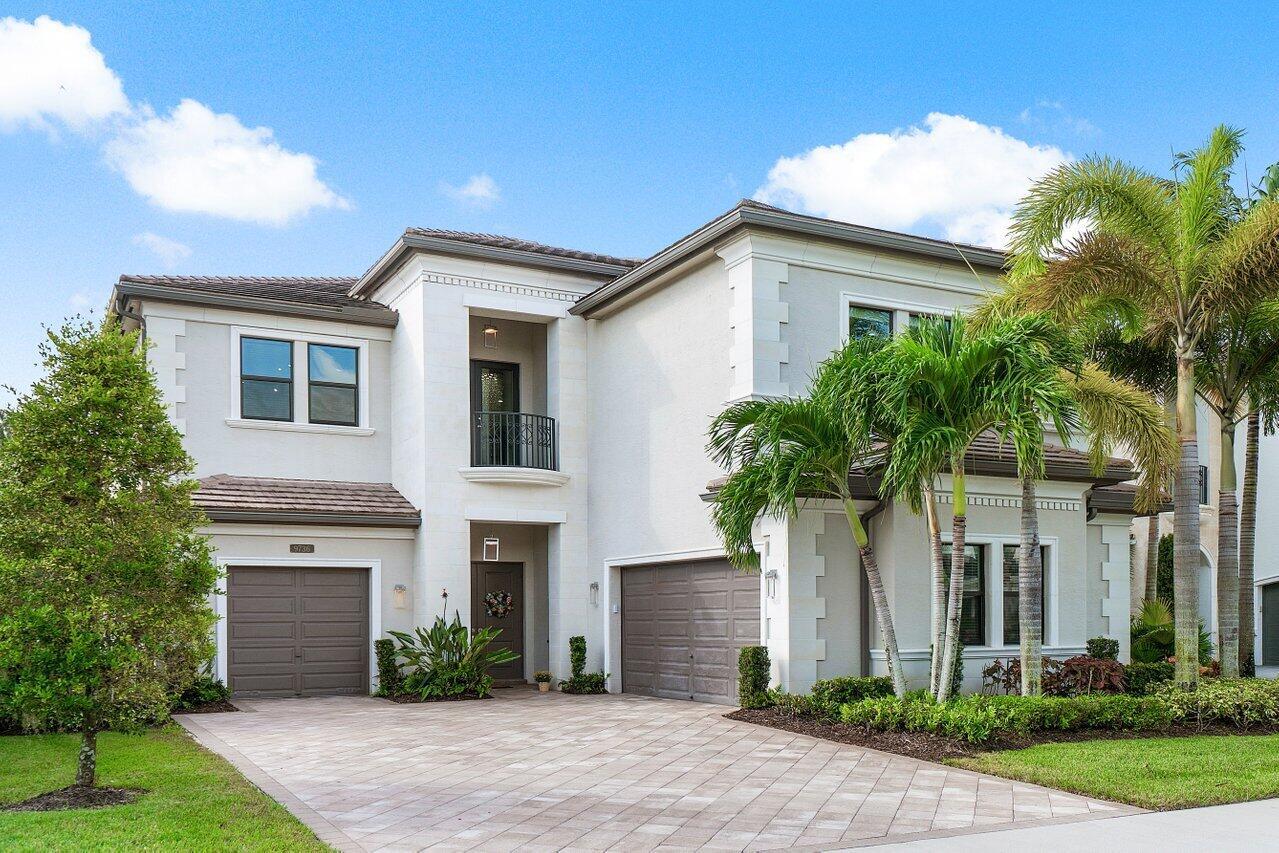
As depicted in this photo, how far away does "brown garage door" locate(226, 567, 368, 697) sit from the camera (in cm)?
1767

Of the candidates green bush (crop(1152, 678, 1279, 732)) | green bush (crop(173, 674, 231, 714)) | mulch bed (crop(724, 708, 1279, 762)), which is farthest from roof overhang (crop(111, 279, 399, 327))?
green bush (crop(1152, 678, 1279, 732))

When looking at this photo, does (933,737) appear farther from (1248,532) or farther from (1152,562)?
(1152,562)

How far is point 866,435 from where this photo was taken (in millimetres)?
12367

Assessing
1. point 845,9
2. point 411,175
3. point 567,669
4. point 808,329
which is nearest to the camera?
point 808,329

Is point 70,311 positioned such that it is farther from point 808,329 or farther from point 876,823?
point 808,329

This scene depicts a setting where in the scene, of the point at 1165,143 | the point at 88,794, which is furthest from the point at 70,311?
the point at 1165,143

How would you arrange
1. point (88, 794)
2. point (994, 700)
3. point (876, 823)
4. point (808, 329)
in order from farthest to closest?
point (808, 329)
point (994, 700)
point (88, 794)
point (876, 823)

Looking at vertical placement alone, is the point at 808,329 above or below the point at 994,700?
above

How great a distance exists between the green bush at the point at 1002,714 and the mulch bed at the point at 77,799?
749 cm

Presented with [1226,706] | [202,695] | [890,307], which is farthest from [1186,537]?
[202,695]

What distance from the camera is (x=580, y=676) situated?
18641mm

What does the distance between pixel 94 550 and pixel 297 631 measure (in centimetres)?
943

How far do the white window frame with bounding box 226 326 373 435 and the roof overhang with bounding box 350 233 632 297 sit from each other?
4.60 feet

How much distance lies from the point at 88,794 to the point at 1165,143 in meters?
13.4
